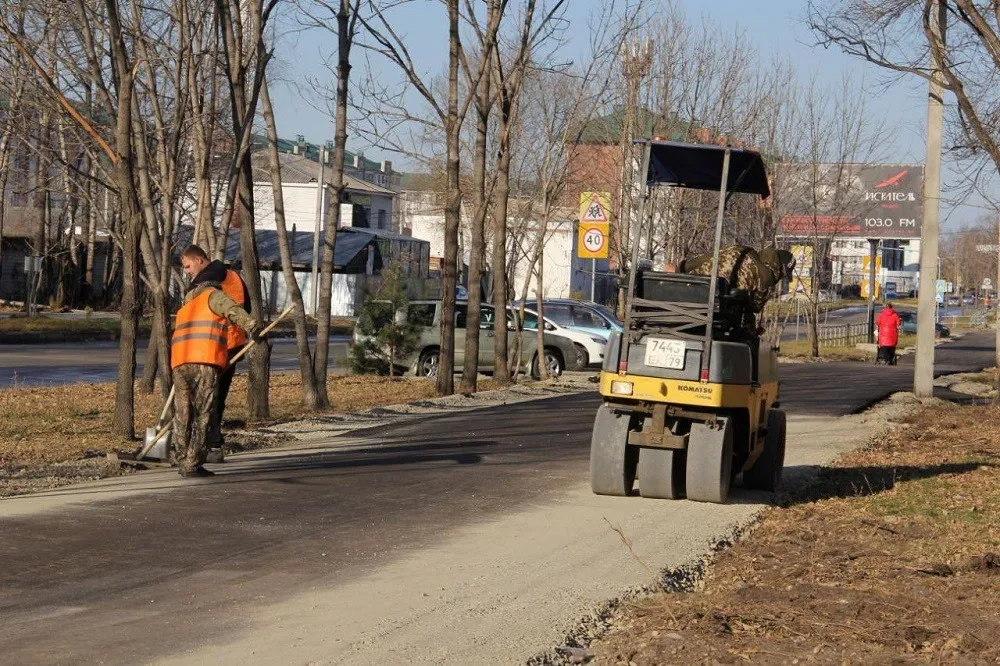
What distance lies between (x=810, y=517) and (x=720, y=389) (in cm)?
126

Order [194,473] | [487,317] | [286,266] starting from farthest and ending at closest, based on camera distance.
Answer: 1. [487,317]
2. [286,266]
3. [194,473]

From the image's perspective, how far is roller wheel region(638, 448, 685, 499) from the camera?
1108 cm

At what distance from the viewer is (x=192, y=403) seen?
11.5 meters

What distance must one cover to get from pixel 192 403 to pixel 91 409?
7331 millimetres

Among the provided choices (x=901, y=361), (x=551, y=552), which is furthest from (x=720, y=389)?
(x=901, y=361)

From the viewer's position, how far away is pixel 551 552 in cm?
884

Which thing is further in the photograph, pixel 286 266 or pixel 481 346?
pixel 481 346

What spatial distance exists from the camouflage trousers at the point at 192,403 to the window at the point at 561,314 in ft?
67.6

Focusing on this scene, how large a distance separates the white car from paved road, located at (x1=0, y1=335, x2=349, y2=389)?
4348 mm

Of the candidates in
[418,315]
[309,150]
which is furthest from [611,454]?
[309,150]

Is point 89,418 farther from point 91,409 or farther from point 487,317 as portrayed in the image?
point 487,317

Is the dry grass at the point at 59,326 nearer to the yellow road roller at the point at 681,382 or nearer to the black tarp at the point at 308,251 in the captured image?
the black tarp at the point at 308,251


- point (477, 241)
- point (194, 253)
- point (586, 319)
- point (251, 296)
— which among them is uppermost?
point (477, 241)

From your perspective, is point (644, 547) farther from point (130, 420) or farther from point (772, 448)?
point (130, 420)
